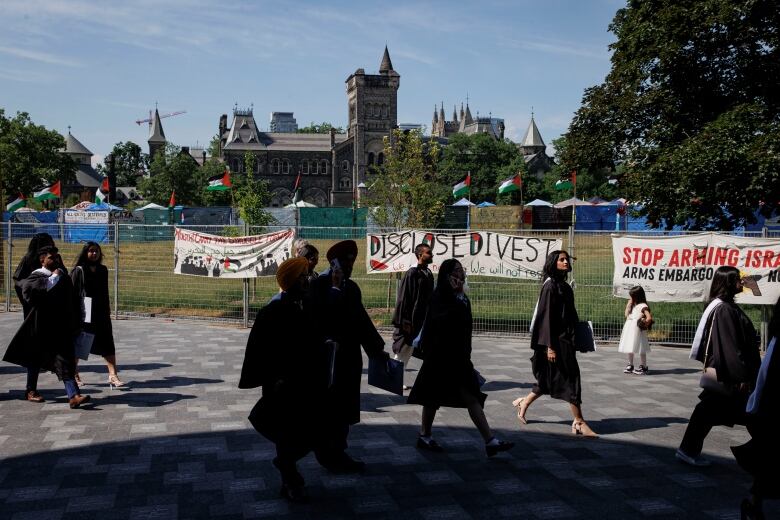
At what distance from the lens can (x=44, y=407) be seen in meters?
7.78

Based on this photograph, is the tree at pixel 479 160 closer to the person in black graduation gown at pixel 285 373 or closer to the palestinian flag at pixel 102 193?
the palestinian flag at pixel 102 193

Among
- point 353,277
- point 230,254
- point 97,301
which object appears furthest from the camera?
point 353,277

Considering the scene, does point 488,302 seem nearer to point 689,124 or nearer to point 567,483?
point 689,124

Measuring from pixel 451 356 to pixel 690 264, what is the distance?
722 cm

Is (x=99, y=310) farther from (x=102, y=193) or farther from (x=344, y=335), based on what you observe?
(x=102, y=193)

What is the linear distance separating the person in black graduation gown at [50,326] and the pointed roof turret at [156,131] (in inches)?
5817

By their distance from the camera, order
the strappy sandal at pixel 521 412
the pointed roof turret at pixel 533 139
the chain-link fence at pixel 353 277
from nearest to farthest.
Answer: the strappy sandal at pixel 521 412, the chain-link fence at pixel 353 277, the pointed roof turret at pixel 533 139

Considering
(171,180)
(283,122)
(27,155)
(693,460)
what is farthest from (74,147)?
(693,460)

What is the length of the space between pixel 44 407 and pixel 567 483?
18.4 ft

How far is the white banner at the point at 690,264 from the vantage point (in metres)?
11.6

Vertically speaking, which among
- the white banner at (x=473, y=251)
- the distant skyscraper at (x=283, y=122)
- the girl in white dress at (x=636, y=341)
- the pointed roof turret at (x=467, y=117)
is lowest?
the girl in white dress at (x=636, y=341)

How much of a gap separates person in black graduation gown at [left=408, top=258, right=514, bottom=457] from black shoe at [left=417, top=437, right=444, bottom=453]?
0.42 metres

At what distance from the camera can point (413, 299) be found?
27.8 feet

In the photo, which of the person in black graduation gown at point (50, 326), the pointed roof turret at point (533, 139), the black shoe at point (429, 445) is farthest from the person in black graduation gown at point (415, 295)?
the pointed roof turret at point (533, 139)
